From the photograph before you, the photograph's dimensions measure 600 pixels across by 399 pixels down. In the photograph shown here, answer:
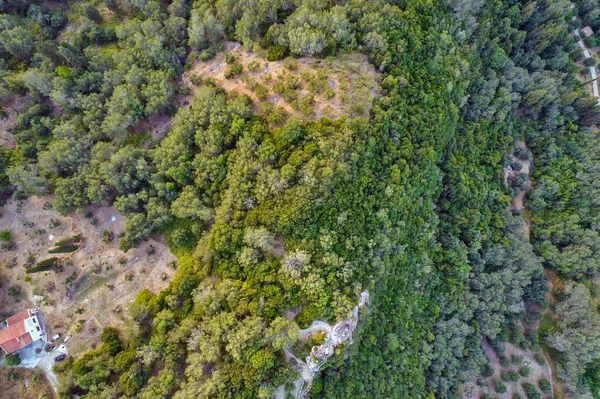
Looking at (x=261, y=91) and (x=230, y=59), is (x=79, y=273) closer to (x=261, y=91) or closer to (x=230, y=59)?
(x=261, y=91)

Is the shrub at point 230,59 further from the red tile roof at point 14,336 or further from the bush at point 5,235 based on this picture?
the red tile roof at point 14,336

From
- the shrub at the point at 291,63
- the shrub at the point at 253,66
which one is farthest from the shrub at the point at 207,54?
the shrub at the point at 291,63

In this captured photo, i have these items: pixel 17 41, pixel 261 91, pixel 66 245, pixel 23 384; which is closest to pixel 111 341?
pixel 23 384

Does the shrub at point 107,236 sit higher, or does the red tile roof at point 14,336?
the shrub at point 107,236

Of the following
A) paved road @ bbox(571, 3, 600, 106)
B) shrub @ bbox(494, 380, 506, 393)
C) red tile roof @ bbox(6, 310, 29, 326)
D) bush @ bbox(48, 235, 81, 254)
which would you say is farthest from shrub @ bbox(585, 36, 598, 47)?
red tile roof @ bbox(6, 310, 29, 326)

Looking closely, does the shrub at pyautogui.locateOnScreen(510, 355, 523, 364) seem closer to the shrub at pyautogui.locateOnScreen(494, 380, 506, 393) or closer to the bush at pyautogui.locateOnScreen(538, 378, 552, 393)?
the shrub at pyautogui.locateOnScreen(494, 380, 506, 393)

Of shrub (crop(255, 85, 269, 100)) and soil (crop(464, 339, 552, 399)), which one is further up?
shrub (crop(255, 85, 269, 100))

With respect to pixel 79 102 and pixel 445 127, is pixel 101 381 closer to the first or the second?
pixel 79 102
